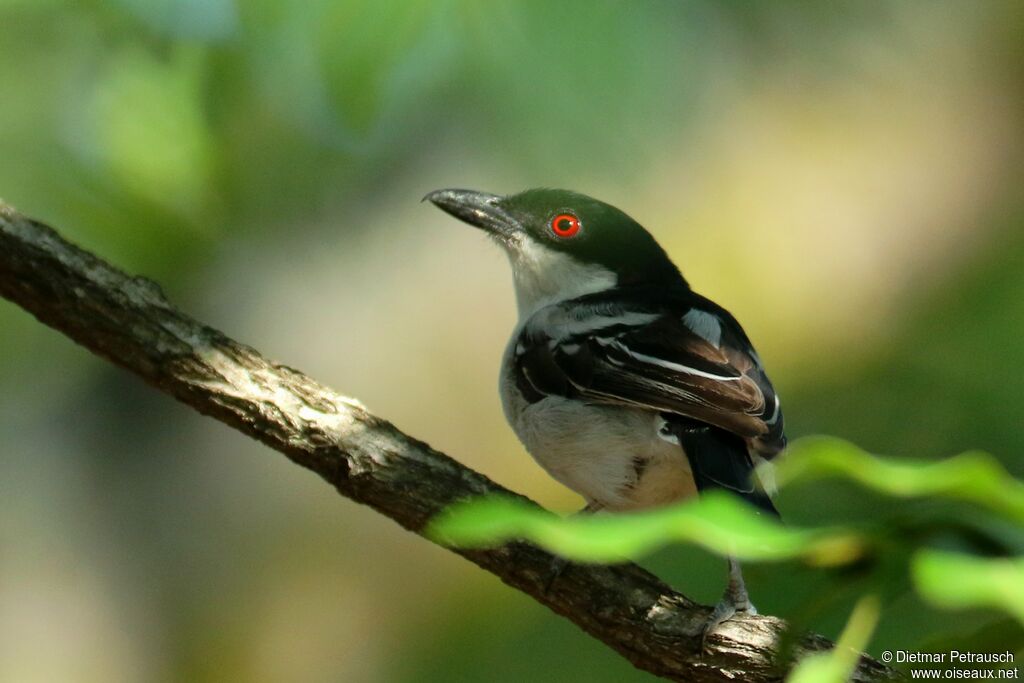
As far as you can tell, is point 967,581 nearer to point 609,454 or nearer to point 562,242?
point 609,454

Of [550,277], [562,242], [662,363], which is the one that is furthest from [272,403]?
[562,242]

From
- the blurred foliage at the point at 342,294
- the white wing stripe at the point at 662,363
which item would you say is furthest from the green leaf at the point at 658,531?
the blurred foliage at the point at 342,294

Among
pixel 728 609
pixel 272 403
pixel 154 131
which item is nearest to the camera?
pixel 728 609

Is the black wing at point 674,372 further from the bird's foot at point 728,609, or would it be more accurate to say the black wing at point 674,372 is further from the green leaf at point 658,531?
the green leaf at point 658,531

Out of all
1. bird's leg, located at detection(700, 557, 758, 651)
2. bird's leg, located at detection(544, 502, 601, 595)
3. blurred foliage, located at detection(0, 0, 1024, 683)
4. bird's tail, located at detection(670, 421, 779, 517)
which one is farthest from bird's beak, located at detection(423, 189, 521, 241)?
bird's leg, located at detection(700, 557, 758, 651)

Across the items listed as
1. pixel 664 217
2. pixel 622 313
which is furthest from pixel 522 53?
pixel 664 217

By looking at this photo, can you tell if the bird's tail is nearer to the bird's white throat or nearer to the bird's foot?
the bird's foot

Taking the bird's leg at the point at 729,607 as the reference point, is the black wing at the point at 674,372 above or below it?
above
